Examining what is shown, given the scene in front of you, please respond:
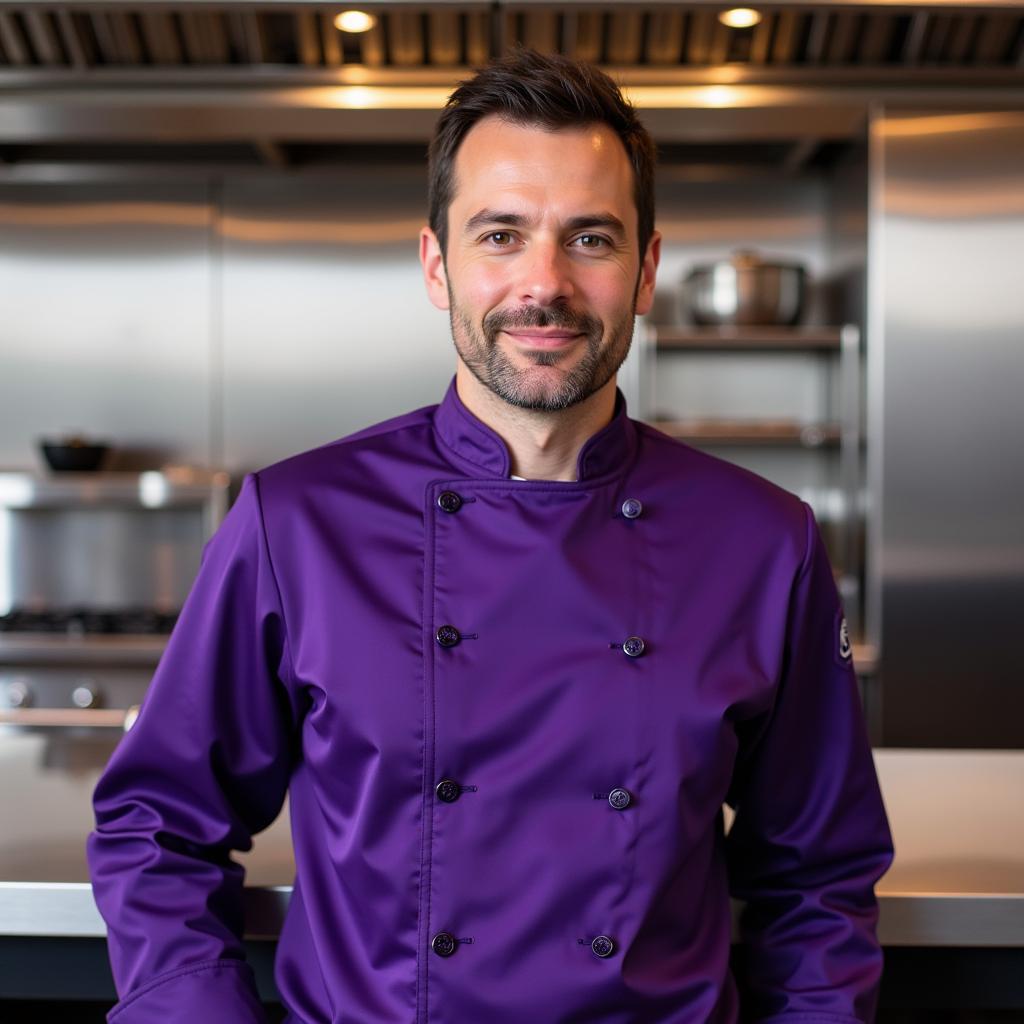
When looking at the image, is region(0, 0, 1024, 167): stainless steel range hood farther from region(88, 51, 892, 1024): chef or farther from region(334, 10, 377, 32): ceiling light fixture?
region(88, 51, 892, 1024): chef

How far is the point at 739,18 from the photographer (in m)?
2.86

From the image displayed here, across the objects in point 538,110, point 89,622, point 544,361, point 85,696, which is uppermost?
point 538,110

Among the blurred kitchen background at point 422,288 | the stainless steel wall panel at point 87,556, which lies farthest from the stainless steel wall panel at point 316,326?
the stainless steel wall panel at point 87,556

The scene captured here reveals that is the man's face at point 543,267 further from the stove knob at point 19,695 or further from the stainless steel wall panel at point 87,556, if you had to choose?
the stainless steel wall panel at point 87,556

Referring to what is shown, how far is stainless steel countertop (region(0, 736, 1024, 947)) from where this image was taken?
119 centimetres

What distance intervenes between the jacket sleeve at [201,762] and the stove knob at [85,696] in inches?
89.0

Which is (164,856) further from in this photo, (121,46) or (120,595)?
(120,595)

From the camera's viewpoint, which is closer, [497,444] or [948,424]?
[497,444]

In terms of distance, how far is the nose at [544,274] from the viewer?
1082 mm

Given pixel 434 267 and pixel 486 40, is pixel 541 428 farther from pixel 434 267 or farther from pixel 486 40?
pixel 486 40

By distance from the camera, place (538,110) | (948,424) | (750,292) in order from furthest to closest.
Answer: (750,292)
(948,424)
(538,110)

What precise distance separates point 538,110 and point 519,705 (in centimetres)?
54

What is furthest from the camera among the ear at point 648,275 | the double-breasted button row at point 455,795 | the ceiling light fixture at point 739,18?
the ceiling light fixture at point 739,18

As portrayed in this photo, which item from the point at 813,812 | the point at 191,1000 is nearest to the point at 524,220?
the point at 813,812
